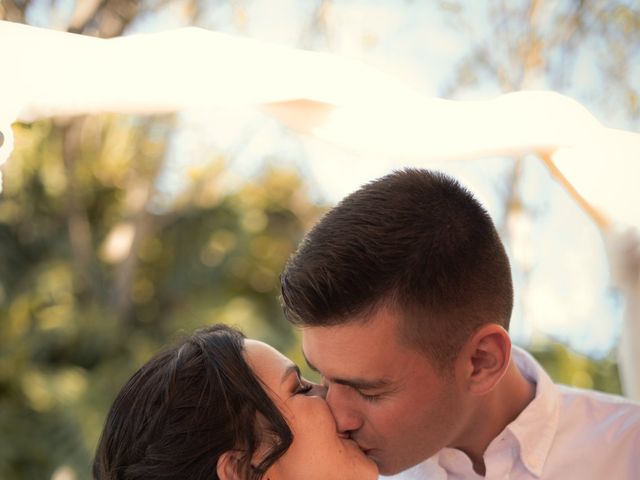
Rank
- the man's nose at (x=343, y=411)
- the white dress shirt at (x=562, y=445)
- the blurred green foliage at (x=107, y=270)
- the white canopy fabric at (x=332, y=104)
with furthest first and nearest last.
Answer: the blurred green foliage at (x=107, y=270) → the white dress shirt at (x=562, y=445) → the man's nose at (x=343, y=411) → the white canopy fabric at (x=332, y=104)

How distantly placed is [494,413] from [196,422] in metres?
0.73

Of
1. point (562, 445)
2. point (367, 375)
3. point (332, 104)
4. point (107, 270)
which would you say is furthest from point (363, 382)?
point (107, 270)

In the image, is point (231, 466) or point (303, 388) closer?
point (231, 466)

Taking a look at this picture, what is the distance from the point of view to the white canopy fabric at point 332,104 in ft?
6.66

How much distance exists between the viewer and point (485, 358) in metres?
2.20

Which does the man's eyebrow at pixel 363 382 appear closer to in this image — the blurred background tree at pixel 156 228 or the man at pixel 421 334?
the man at pixel 421 334

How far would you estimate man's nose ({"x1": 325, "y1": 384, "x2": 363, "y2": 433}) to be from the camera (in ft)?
7.03

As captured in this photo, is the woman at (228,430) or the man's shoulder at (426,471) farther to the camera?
the man's shoulder at (426,471)

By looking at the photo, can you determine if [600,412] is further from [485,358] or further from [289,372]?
[289,372]

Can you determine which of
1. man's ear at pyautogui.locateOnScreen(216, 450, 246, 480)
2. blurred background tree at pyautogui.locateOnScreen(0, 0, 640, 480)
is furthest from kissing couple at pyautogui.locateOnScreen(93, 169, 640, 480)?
blurred background tree at pyautogui.locateOnScreen(0, 0, 640, 480)

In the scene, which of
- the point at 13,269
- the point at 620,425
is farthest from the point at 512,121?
the point at 13,269

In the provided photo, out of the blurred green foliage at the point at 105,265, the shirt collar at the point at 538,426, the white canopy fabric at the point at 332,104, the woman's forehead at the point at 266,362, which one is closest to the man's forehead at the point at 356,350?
the woman's forehead at the point at 266,362

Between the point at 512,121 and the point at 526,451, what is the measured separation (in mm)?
827

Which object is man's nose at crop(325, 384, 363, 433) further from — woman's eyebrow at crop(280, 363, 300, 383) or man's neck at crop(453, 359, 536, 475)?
man's neck at crop(453, 359, 536, 475)
